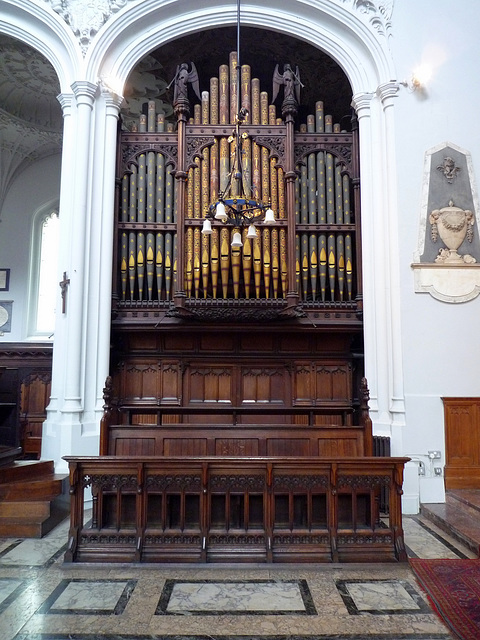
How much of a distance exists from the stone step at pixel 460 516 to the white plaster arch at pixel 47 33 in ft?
23.1

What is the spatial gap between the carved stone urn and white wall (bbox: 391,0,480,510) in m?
0.27

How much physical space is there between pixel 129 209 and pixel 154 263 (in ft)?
2.91

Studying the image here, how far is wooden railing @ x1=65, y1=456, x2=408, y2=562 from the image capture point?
13.2ft

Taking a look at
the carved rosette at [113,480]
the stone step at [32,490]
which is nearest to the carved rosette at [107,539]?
the carved rosette at [113,480]

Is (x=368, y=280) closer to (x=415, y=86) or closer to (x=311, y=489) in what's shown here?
(x=415, y=86)

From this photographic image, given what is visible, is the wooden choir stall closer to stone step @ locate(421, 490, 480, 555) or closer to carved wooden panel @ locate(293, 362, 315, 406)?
carved wooden panel @ locate(293, 362, 315, 406)

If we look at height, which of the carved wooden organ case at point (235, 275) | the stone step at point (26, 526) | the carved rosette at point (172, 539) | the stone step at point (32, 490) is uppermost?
the carved wooden organ case at point (235, 275)

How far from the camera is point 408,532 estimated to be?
492cm

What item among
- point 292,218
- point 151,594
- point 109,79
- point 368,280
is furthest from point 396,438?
point 109,79

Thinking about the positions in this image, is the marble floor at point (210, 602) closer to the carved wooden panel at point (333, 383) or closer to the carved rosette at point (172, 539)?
the carved rosette at point (172, 539)

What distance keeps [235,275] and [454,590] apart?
424 cm

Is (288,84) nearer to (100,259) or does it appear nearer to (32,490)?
(100,259)

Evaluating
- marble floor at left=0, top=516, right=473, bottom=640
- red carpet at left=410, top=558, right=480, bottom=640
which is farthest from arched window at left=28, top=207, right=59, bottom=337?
red carpet at left=410, top=558, right=480, bottom=640

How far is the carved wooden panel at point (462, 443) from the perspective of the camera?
6008mm
